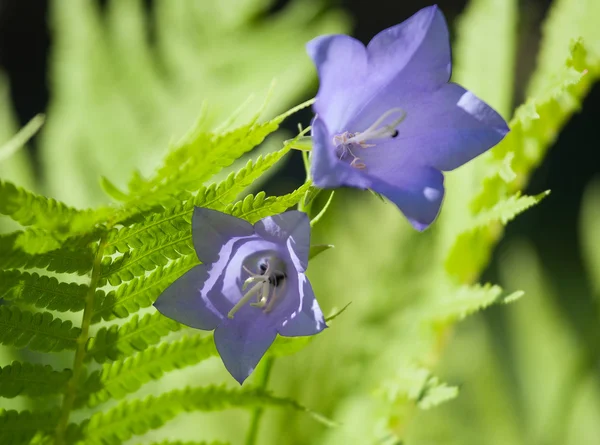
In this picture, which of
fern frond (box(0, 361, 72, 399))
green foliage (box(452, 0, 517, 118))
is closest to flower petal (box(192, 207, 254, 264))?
fern frond (box(0, 361, 72, 399))

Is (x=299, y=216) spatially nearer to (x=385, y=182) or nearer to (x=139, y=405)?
(x=385, y=182)

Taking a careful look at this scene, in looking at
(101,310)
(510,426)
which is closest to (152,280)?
(101,310)

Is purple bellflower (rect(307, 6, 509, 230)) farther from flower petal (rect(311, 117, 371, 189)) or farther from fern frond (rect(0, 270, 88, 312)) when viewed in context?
fern frond (rect(0, 270, 88, 312))

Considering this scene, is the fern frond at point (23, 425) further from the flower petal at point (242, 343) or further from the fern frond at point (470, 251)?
the fern frond at point (470, 251)

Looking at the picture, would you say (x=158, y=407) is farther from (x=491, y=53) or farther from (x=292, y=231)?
(x=491, y=53)

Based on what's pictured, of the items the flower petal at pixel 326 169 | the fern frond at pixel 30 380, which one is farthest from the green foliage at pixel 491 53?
the fern frond at pixel 30 380

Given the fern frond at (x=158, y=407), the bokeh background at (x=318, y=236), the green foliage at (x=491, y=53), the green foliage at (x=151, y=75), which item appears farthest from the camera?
the green foliage at (x=151, y=75)

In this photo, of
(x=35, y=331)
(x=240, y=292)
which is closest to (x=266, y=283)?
(x=240, y=292)
